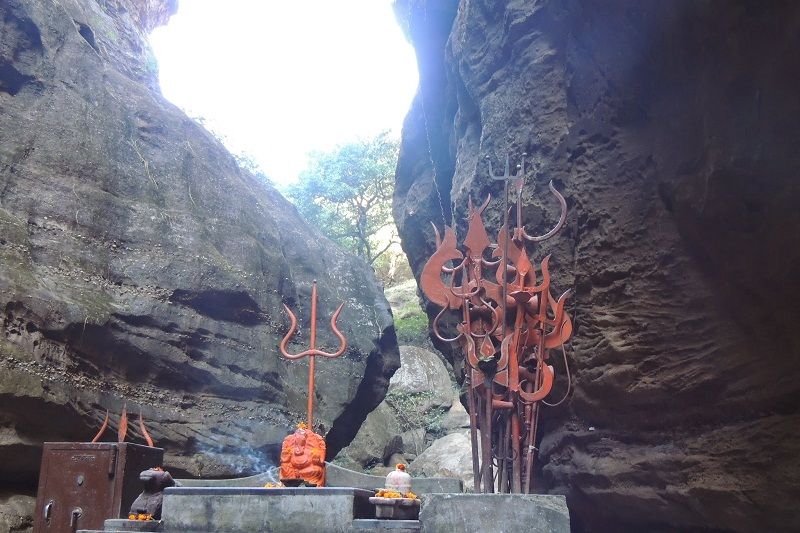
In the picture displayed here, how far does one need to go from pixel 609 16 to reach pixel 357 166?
1494 cm

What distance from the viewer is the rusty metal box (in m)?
5.89

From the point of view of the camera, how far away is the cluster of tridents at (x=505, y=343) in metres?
5.86

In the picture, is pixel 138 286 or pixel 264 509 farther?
pixel 138 286

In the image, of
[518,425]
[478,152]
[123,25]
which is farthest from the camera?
[123,25]

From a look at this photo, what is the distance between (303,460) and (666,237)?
3716 millimetres

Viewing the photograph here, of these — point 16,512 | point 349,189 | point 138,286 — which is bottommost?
point 16,512

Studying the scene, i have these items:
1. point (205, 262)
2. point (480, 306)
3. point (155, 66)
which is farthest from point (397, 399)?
point (480, 306)

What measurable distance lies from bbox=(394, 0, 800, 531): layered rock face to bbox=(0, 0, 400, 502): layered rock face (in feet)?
12.9

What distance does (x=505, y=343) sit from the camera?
5.94m

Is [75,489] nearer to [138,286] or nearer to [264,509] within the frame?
[264,509]

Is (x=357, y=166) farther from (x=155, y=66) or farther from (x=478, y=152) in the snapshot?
(x=478, y=152)

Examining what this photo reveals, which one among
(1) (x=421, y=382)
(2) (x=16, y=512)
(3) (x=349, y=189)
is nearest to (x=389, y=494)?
(2) (x=16, y=512)

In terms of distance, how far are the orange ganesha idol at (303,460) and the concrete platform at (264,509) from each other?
542 mm

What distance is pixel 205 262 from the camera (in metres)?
9.62
